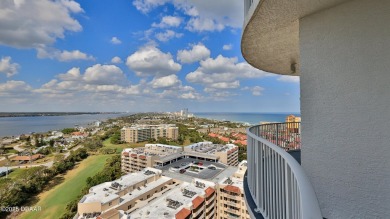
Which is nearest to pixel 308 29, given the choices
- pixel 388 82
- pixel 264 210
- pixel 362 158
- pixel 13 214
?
pixel 388 82

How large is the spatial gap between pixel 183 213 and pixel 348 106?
38.5ft

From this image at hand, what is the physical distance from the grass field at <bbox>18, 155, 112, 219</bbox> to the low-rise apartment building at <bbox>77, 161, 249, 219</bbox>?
582 cm

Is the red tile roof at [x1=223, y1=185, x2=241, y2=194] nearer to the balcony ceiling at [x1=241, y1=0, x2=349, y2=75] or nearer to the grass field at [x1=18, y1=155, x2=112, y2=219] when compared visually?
the balcony ceiling at [x1=241, y1=0, x2=349, y2=75]

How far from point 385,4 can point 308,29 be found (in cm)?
62

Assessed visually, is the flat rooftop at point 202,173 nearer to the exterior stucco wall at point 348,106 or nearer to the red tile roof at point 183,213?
the red tile roof at point 183,213

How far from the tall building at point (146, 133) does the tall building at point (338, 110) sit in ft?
174

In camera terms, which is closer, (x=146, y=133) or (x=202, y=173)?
(x=202, y=173)

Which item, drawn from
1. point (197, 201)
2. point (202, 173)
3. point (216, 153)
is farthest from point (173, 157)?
point (197, 201)

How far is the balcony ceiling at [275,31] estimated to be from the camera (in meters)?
2.04

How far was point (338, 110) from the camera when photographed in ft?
6.56

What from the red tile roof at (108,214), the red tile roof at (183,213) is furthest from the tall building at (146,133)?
the red tile roof at (183,213)

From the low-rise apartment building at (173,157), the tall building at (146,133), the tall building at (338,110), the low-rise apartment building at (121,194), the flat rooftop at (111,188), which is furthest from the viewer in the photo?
the tall building at (146,133)

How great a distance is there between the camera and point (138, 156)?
27.6 m

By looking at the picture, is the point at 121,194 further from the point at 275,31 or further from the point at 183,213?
the point at 275,31
